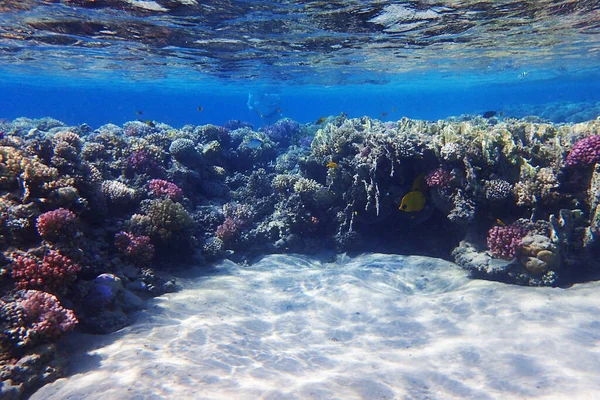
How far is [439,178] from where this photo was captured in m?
7.93

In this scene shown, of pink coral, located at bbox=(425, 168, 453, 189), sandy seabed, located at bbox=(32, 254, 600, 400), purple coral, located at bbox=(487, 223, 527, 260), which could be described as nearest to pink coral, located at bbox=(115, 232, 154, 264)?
sandy seabed, located at bbox=(32, 254, 600, 400)

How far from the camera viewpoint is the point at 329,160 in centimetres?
1027

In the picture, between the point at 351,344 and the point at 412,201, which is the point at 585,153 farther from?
the point at 351,344

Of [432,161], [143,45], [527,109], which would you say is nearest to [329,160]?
[432,161]

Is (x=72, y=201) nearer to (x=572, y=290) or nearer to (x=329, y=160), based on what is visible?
(x=329, y=160)

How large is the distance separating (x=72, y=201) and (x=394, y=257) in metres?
7.40

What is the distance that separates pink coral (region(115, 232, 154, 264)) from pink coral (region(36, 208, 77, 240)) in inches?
49.0

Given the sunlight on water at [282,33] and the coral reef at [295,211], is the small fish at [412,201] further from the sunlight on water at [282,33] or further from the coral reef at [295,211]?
the sunlight on water at [282,33]

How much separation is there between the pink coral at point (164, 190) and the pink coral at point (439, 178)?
6702 millimetres

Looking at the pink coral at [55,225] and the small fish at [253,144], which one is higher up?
the small fish at [253,144]

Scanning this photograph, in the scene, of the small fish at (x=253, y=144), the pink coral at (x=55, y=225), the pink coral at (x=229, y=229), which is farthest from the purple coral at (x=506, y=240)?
the small fish at (x=253, y=144)

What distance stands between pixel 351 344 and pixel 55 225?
5.09 metres

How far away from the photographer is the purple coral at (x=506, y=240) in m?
6.68

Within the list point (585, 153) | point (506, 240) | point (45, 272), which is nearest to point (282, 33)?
point (585, 153)
